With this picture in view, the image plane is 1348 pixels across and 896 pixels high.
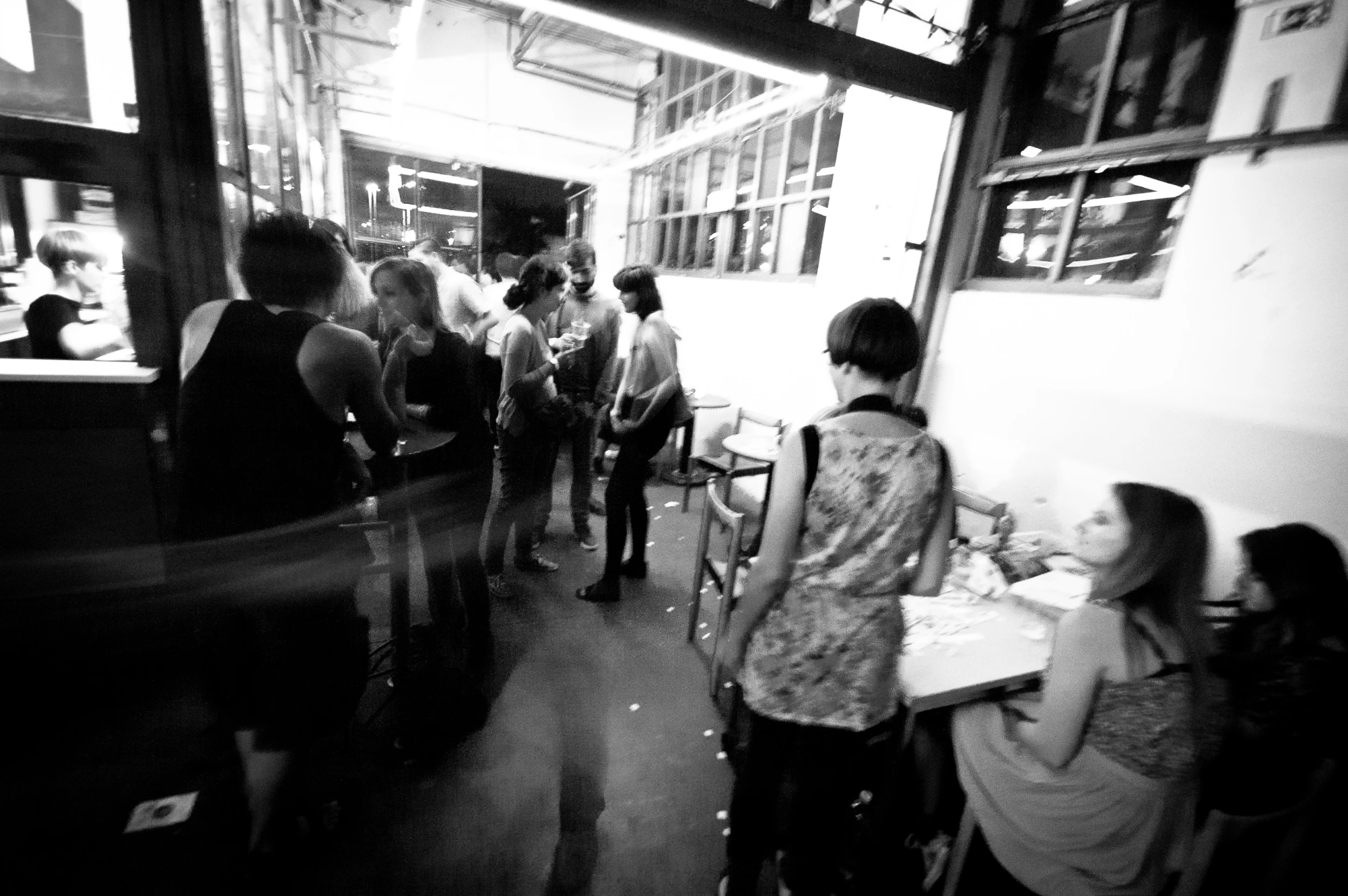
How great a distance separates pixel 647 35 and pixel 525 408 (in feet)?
6.03

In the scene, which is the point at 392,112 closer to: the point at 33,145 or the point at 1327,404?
the point at 33,145

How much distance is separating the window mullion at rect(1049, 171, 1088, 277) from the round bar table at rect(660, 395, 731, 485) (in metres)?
2.85

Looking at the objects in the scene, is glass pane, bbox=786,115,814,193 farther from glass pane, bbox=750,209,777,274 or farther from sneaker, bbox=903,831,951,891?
sneaker, bbox=903,831,951,891

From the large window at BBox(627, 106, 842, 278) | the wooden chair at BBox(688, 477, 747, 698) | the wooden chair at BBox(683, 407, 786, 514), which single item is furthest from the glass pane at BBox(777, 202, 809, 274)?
the wooden chair at BBox(688, 477, 747, 698)

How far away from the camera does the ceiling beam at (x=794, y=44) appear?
2.26m

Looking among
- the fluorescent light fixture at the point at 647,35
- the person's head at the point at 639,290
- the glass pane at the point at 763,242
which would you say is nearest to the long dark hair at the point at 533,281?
the person's head at the point at 639,290

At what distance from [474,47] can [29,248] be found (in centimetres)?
686

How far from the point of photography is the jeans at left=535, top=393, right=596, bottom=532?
366 cm

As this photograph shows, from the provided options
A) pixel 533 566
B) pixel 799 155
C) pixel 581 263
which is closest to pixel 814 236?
pixel 799 155

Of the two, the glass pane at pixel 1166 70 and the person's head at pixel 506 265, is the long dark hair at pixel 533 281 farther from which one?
the person's head at pixel 506 265

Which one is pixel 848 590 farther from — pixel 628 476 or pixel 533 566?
pixel 533 566

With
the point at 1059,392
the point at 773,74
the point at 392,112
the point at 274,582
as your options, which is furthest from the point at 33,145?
the point at 392,112

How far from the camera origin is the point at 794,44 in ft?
8.16

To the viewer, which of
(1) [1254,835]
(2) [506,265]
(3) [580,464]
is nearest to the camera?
(1) [1254,835]
